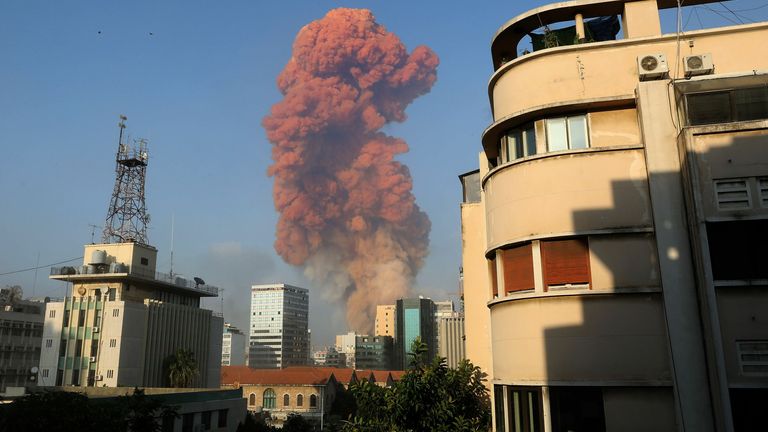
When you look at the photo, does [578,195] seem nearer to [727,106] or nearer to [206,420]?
[727,106]

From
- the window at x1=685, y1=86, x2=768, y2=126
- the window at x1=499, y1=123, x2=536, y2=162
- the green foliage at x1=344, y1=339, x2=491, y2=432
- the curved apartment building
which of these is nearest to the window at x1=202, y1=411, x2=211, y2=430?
the green foliage at x1=344, y1=339, x2=491, y2=432

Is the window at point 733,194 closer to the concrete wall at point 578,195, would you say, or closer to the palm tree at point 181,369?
the concrete wall at point 578,195

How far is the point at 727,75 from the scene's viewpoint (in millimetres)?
14484

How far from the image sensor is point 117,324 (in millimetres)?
74000

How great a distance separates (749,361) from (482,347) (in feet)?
35.6

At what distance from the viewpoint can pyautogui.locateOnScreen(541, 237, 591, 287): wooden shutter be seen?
1501 centimetres

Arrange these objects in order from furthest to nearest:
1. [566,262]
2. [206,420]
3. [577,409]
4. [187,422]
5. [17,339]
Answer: [17,339]
[206,420]
[187,422]
[566,262]
[577,409]

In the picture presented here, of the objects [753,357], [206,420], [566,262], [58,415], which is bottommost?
[206,420]

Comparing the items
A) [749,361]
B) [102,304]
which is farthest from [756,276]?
A: [102,304]

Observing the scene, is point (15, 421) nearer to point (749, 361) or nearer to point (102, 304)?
point (749, 361)

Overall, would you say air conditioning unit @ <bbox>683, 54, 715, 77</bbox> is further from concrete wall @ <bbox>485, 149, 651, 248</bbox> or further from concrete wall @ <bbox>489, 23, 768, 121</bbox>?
concrete wall @ <bbox>485, 149, 651, 248</bbox>

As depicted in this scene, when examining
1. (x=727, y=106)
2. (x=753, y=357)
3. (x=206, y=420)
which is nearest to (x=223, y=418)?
(x=206, y=420)

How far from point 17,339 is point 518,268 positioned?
107m

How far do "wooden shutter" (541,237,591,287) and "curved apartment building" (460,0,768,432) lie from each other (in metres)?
0.04
